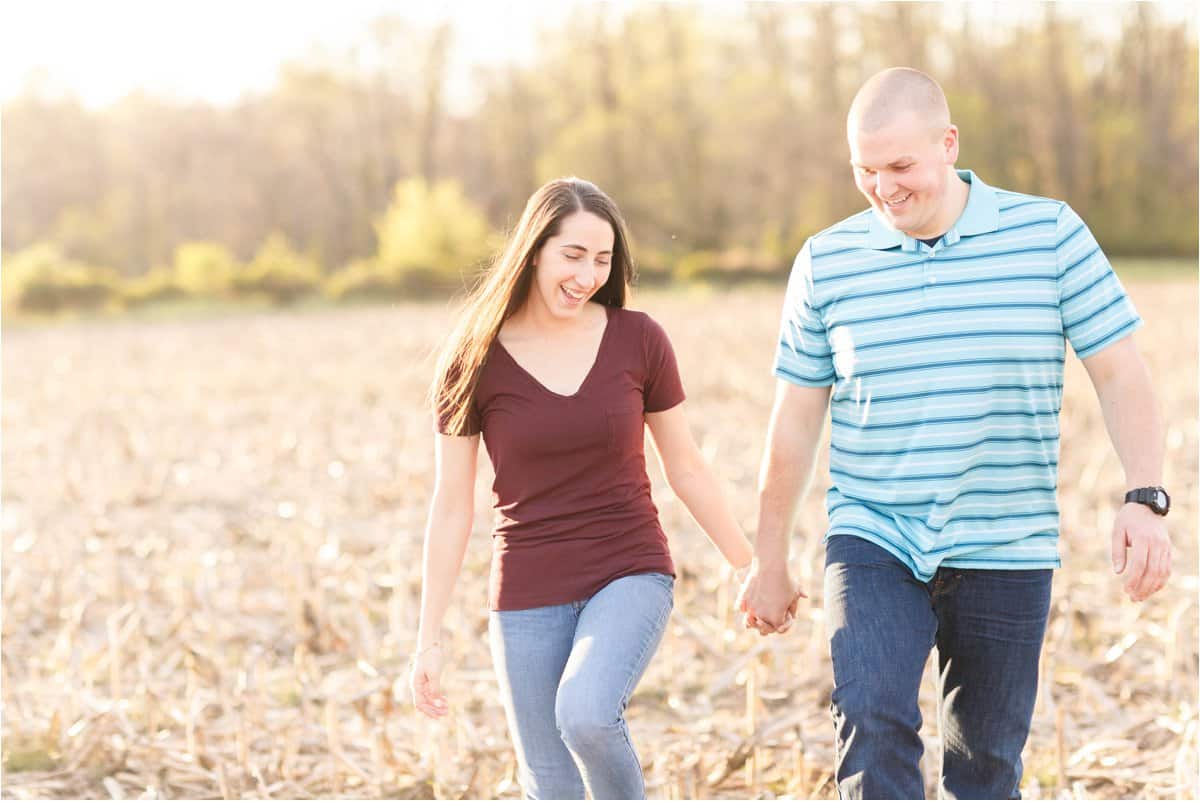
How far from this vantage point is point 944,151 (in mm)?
3158

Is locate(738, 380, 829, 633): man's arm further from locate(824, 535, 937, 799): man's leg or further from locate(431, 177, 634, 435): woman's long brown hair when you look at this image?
locate(431, 177, 634, 435): woman's long brown hair

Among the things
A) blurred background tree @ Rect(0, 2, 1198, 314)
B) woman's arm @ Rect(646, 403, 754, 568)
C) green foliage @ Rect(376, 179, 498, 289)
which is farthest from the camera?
blurred background tree @ Rect(0, 2, 1198, 314)

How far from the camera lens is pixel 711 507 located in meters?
3.60

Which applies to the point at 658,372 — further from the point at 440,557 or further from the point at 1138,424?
the point at 1138,424

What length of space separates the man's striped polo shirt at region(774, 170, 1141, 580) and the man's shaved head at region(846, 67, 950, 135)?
9.3 inches

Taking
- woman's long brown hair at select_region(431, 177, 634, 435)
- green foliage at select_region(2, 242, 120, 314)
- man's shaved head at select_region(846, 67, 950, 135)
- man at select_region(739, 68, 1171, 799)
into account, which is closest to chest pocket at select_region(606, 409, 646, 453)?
woman's long brown hair at select_region(431, 177, 634, 435)

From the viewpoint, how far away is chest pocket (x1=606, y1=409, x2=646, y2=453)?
11.0 ft

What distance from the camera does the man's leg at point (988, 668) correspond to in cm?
314

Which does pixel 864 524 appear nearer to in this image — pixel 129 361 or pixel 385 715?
pixel 385 715

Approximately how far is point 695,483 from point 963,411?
75cm

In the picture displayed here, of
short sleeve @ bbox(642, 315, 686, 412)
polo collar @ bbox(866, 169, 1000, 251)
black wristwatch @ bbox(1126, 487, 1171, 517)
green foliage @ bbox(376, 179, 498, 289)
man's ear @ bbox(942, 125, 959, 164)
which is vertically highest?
green foliage @ bbox(376, 179, 498, 289)

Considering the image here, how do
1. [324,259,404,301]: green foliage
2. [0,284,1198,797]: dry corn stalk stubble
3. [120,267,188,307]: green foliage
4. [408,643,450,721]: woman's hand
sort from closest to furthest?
[408,643,450,721]: woman's hand → [0,284,1198,797]: dry corn stalk stubble → [324,259,404,301]: green foliage → [120,267,188,307]: green foliage

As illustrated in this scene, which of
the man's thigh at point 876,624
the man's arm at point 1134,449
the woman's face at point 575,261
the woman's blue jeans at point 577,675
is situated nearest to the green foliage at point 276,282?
the woman's face at point 575,261

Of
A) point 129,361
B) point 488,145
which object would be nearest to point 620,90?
point 488,145
